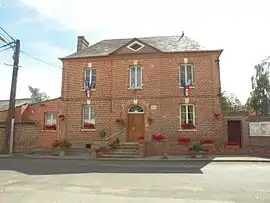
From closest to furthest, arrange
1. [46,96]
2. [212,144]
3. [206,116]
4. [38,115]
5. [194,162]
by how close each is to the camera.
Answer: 1. [194,162]
2. [212,144]
3. [206,116]
4. [38,115]
5. [46,96]

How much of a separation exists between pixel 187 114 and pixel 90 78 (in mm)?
7758

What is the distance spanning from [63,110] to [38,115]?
414cm

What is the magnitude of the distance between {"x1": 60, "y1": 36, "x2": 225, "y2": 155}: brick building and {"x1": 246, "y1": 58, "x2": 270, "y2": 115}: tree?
1271 cm

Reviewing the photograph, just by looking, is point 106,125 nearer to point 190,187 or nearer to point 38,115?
point 38,115

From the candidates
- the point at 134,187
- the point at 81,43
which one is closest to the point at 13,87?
the point at 81,43


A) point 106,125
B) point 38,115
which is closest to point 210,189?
point 106,125

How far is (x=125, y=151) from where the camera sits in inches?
723

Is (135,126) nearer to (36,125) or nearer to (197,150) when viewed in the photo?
(197,150)

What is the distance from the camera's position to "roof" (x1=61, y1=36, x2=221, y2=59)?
20.9 meters

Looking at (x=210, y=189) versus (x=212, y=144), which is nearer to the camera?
Answer: (x=210, y=189)

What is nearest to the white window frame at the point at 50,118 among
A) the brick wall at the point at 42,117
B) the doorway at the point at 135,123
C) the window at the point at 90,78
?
the brick wall at the point at 42,117

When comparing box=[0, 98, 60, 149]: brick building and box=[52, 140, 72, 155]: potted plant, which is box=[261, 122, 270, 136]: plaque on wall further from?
box=[0, 98, 60, 149]: brick building

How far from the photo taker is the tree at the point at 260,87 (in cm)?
3020

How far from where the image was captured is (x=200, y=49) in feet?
66.7
